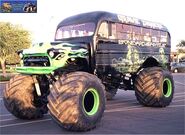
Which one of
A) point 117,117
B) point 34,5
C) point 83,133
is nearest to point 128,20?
point 117,117

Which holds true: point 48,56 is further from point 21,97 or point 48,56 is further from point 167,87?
point 167,87

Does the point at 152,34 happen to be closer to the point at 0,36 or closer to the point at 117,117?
the point at 117,117

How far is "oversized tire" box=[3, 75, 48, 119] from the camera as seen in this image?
11.5 meters

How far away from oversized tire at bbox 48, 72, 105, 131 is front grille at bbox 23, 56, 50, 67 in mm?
980

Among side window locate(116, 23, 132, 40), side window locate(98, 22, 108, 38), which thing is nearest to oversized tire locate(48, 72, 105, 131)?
side window locate(98, 22, 108, 38)

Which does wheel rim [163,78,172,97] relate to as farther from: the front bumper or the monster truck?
the front bumper

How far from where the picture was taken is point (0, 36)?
47.3m

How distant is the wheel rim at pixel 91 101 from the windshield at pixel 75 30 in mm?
2835

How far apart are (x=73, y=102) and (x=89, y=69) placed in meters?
2.85

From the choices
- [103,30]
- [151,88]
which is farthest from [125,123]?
[151,88]

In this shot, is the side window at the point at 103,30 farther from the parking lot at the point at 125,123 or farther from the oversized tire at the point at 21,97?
the oversized tire at the point at 21,97

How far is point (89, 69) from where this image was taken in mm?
12367

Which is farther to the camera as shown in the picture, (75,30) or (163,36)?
(163,36)

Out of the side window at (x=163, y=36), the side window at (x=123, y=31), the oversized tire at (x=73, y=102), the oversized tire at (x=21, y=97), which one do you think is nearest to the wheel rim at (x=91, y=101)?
the oversized tire at (x=73, y=102)
